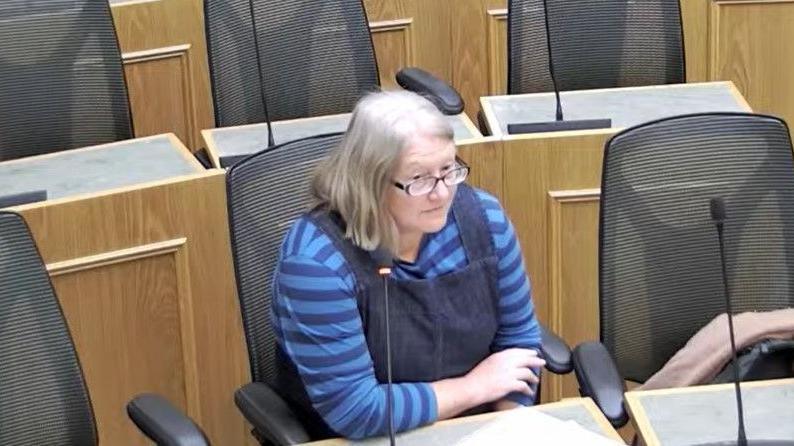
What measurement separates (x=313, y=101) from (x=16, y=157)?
71cm

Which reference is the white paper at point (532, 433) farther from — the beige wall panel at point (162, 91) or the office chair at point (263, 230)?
the beige wall panel at point (162, 91)

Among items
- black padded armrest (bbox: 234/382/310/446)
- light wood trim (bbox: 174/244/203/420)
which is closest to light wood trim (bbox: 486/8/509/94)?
light wood trim (bbox: 174/244/203/420)

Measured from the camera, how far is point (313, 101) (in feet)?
11.3

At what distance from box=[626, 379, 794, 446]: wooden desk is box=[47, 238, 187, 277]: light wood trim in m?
1.03

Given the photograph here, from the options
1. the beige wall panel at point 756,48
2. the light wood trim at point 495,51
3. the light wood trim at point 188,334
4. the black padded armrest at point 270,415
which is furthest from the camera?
the light wood trim at point 495,51

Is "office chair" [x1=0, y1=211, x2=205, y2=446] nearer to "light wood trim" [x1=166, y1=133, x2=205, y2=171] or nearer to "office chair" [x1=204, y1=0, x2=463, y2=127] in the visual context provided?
"light wood trim" [x1=166, y1=133, x2=205, y2=171]

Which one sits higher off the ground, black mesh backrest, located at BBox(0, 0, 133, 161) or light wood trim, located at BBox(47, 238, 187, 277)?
black mesh backrest, located at BBox(0, 0, 133, 161)

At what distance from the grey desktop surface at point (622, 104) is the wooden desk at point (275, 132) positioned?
3.6 inches

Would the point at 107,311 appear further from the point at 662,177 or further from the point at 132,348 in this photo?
the point at 662,177

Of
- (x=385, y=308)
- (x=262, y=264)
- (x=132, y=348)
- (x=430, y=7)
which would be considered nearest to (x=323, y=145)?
(x=262, y=264)

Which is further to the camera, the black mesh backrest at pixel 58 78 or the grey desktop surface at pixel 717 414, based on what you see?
the black mesh backrest at pixel 58 78

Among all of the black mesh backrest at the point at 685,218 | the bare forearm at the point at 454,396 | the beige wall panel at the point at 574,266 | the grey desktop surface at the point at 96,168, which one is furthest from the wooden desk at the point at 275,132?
the bare forearm at the point at 454,396

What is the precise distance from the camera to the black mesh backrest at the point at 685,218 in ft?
8.28

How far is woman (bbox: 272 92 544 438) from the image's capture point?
2.11 metres
